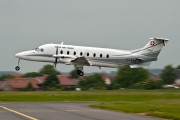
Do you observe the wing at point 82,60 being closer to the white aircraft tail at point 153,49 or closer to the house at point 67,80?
the white aircraft tail at point 153,49

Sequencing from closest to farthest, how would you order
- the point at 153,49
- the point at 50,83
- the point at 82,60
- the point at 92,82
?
the point at 82,60
the point at 153,49
the point at 92,82
the point at 50,83

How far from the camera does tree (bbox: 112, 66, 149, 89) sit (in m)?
116

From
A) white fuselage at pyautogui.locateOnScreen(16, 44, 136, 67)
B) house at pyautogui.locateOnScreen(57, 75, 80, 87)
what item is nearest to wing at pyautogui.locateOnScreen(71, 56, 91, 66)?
white fuselage at pyautogui.locateOnScreen(16, 44, 136, 67)

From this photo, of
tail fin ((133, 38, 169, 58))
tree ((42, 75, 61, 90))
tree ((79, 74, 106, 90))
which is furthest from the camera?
tree ((42, 75, 61, 90))

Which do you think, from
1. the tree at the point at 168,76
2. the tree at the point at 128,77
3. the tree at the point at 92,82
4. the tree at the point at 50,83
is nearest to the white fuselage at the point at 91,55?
the tree at the point at 128,77

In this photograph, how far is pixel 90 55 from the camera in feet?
212

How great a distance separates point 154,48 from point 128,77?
→ 51285mm

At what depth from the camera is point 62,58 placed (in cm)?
6356

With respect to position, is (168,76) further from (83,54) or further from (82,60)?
(82,60)

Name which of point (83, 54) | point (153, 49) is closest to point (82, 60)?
point (83, 54)

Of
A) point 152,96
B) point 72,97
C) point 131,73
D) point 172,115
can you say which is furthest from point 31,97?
point 131,73

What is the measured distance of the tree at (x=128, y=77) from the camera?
116m

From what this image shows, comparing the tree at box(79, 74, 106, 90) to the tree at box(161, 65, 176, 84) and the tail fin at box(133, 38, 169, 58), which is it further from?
the tail fin at box(133, 38, 169, 58)

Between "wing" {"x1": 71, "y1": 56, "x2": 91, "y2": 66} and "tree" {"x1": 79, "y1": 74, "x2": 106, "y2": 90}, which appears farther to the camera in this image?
"tree" {"x1": 79, "y1": 74, "x2": 106, "y2": 90}
